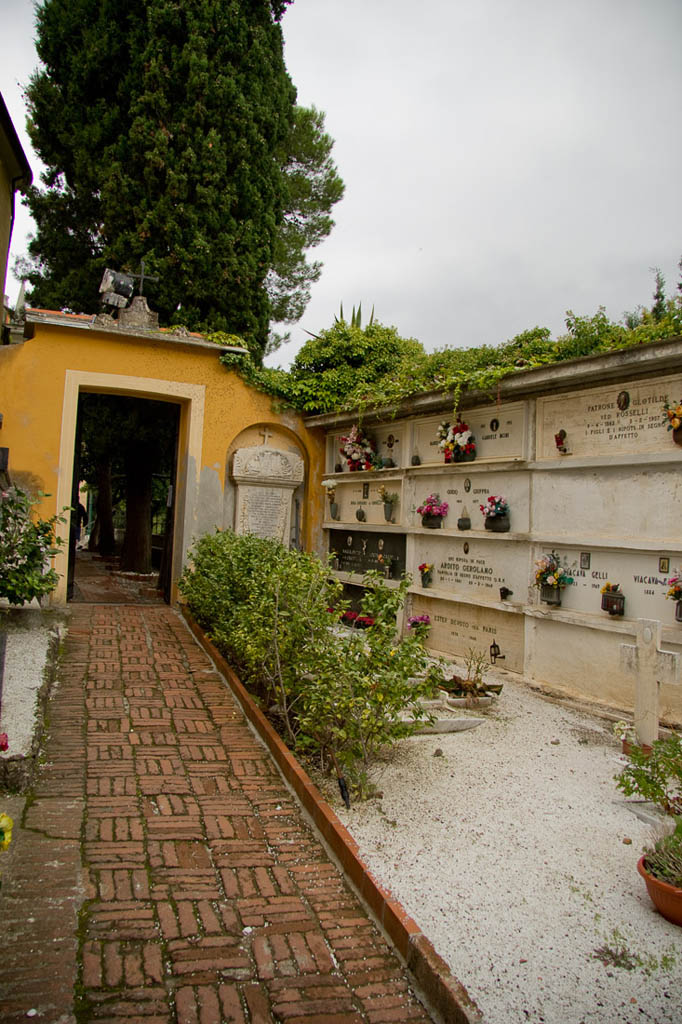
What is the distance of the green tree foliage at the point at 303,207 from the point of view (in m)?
16.7

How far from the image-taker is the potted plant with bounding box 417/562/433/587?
8430 millimetres

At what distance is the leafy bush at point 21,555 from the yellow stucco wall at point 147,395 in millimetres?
2234

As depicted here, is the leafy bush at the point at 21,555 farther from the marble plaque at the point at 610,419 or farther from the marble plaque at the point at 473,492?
the marble plaque at the point at 610,419

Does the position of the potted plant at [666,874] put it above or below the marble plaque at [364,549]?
below

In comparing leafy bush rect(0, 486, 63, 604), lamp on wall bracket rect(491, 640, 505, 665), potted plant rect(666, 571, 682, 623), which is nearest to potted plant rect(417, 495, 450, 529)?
lamp on wall bracket rect(491, 640, 505, 665)

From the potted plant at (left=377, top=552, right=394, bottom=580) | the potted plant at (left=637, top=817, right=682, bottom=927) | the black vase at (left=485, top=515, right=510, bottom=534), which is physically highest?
the black vase at (left=485, top=515, right=510, bottom=534)

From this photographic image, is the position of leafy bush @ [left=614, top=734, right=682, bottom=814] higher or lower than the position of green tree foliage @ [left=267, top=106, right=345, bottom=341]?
lower

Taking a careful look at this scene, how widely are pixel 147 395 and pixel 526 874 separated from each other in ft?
28.3

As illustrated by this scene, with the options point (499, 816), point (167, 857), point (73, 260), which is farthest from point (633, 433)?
point (73, 260)

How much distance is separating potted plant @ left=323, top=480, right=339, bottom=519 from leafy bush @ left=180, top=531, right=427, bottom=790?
4617 millimetres

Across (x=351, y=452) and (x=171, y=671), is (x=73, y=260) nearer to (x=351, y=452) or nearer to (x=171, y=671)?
(x=351, y=452)

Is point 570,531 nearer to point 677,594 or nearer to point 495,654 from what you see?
point 677,594

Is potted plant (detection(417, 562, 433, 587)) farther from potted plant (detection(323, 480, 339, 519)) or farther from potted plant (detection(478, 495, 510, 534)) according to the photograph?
potted plant (detection(323, 480, 339, 519))

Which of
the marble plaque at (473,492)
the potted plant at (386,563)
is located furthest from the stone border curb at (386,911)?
the potted plant at (386,563)
